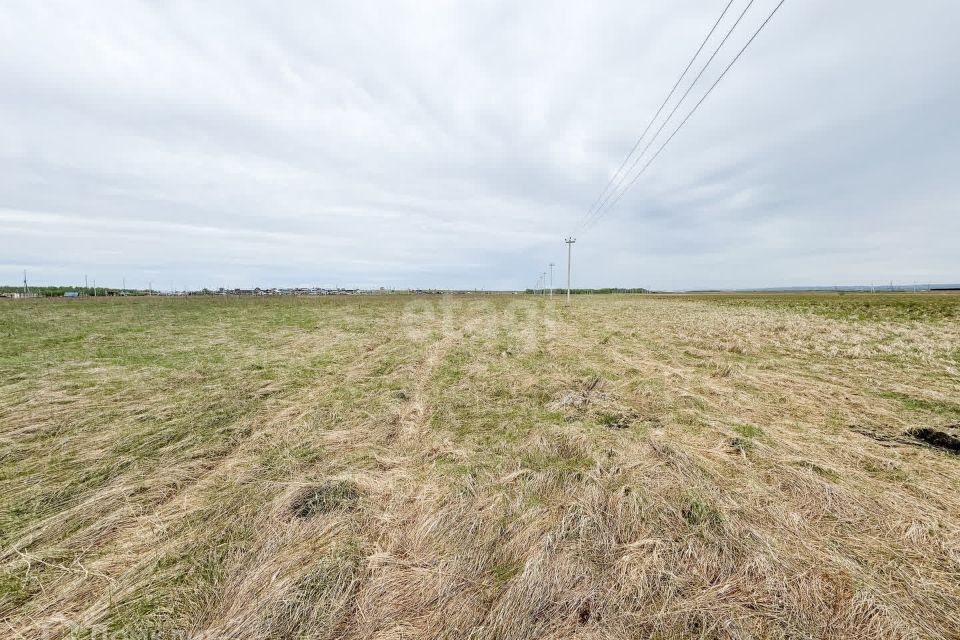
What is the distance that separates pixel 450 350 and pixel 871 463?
11687mm

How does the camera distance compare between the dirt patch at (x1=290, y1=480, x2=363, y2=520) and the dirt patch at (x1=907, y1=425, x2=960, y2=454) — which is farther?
the dirt patch at (x1=907, y1=425, x2=960, y2=454)

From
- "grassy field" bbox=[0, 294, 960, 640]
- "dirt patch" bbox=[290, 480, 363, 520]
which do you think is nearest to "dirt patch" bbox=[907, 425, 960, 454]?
"grassy field" bbox=[0, 294, 960, 640]

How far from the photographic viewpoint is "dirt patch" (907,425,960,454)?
5457 millimetres

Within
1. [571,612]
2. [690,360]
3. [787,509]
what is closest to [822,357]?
[690,360]

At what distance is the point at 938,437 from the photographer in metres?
5.66

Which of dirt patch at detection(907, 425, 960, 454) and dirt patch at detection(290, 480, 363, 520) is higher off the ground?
dirt patch at detection(290, 480, 363, 520)

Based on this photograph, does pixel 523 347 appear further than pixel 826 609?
Yes

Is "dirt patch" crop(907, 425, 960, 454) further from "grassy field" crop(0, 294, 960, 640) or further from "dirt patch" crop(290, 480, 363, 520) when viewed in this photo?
"dirt patch" crop(290, 480, 363, 520)

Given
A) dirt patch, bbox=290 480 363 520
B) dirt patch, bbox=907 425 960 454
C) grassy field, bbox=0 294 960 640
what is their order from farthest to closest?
dirt patch, bbox=907 425 960 454 < dirt patch, bbox=290 480 363 520 < grassy field, bbox=0 294 960 640

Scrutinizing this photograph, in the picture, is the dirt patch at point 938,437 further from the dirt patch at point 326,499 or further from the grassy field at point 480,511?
the dirt patch at point 326,499

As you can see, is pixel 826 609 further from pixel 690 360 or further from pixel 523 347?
pixel 523 347

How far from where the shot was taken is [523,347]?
14.6 metres

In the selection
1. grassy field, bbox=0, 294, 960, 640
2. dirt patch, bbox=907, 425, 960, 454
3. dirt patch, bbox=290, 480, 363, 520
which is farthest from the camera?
dirt patch, bbox=907, 425, 960, 454

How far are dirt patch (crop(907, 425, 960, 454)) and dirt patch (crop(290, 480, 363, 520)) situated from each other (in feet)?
29.3
